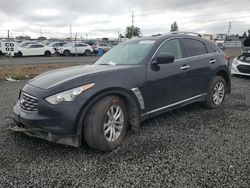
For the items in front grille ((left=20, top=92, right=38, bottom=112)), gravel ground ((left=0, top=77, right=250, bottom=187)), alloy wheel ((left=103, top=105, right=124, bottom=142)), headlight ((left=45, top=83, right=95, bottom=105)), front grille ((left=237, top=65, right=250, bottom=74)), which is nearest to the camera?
gravel ground ((left=0, top=77, right=250, bottom=187))

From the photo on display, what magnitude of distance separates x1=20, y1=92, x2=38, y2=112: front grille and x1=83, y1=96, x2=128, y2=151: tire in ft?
2.29

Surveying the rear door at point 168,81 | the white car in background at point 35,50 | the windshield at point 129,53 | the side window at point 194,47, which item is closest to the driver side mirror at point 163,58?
the rear door at point 168,81

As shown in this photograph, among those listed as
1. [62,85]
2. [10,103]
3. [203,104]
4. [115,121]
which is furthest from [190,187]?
[10,103]

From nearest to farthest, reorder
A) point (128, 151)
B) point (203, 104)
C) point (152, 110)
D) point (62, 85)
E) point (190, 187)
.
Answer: point (190, 187)
point (62, 85)
point (128, 151)
point (152, 110)
point (203, 104)

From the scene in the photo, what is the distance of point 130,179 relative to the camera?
9.46 ft

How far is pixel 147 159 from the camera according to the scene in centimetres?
334

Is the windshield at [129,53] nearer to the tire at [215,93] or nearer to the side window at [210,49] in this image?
the side window at [210,49]

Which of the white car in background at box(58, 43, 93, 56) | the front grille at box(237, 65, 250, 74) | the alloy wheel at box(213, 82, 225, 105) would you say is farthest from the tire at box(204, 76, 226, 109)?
the white car in background at box(58, 43, 93, 56)

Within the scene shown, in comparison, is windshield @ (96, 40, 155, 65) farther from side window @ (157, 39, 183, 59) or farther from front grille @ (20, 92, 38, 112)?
front grille @ (20, 92, 38, 112)

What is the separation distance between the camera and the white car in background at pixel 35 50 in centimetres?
2486

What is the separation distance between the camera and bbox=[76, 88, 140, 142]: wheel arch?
329 centimetres

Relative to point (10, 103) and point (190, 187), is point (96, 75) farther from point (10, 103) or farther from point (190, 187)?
point (10, 103)

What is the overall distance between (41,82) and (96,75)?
2.61ft

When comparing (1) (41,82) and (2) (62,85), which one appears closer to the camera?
(2) (62,85)
